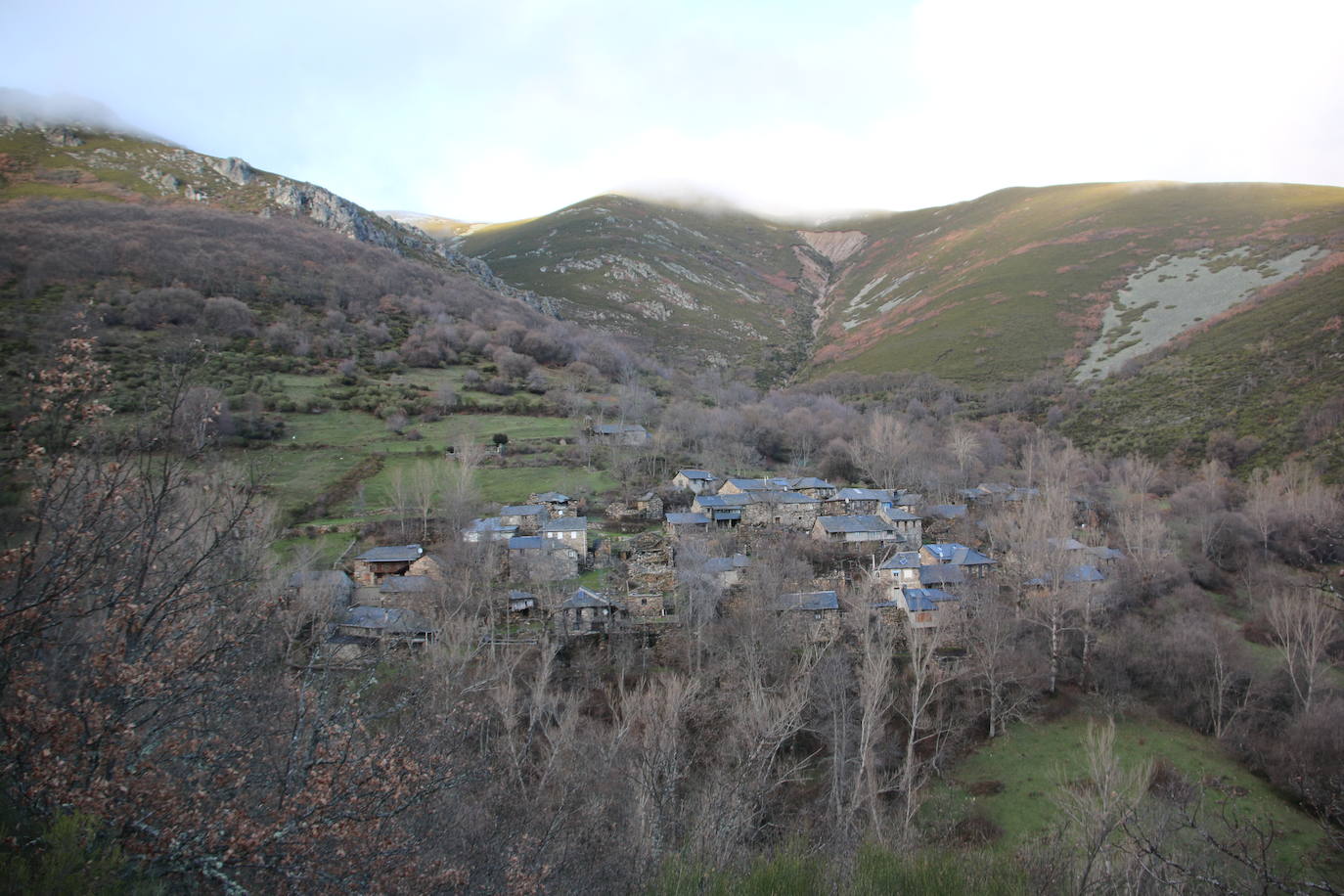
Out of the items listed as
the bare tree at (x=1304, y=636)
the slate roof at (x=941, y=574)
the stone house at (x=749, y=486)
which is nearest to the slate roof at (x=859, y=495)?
the stone house at (x=749, y=486)

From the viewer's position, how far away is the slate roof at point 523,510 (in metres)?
36.2

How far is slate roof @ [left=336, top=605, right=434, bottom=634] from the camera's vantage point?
22.0m

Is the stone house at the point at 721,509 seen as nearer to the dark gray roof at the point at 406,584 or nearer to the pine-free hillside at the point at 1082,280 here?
the dark gray roof at the point at 406,584

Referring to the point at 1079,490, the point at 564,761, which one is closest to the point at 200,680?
the point at 564,761

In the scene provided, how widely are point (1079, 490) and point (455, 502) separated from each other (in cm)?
4409

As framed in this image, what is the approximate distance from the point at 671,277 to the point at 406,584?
122 metres

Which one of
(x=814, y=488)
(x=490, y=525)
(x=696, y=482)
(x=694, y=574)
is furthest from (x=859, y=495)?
(x=490, y=525)

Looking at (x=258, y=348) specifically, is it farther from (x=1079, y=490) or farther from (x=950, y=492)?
(x=1079, y=490)

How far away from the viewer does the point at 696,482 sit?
45.4 metres

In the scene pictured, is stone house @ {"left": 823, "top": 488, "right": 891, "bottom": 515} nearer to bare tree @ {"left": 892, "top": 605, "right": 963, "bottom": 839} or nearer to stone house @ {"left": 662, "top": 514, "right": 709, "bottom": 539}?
stone house @ {"left": 662, "top": 514, "right": 709, "bottom": 539}

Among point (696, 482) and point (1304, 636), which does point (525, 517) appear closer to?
point (696, 482)

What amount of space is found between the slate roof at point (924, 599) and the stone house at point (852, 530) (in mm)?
8603

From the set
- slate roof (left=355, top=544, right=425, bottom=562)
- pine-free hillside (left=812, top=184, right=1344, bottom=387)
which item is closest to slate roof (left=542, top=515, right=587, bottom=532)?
slate roof (left=355, top=544, right=425, bottom=562)

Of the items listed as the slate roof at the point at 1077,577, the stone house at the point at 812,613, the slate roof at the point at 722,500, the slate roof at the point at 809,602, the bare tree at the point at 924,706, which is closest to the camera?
the bare tree at the point at 924,706
